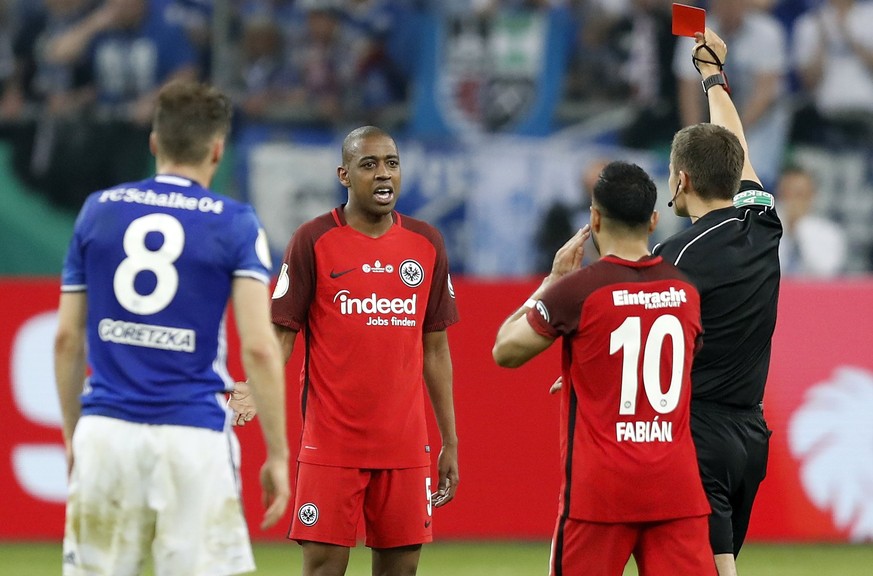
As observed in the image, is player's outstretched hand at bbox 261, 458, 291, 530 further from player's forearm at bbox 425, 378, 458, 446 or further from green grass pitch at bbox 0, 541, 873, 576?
green grass pitch at bbox 0, 541, 873, 576

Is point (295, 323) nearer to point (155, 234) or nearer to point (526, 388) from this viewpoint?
point (155, 234)

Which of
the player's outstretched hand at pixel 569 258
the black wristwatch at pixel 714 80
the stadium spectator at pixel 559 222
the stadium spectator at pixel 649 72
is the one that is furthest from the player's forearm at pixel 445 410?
the stadium spectator at pixel 649 72

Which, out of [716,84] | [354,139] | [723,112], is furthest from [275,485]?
[716,84]

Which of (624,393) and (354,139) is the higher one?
(354,139)

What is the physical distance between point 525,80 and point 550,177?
94 centimetres

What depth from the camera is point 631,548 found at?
475 centimetres

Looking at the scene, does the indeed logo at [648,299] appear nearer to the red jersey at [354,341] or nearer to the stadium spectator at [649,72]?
the red jersey at [354,341]

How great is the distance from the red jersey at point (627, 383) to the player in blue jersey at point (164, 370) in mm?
1006

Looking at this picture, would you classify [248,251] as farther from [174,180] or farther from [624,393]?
[624,393]

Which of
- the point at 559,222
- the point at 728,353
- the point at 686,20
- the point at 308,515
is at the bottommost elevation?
the point at 308,515

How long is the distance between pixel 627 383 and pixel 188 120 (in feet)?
5.56

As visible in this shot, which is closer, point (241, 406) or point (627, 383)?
point (627, 383)

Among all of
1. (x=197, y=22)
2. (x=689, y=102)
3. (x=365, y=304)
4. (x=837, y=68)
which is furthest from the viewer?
(x=837, y=68)

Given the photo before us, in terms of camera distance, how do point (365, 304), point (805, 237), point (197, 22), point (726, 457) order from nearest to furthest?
point (726, 457), point (365, 304), point (805, 237), point (197, 22)
